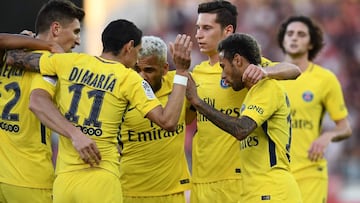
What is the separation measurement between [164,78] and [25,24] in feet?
15.7

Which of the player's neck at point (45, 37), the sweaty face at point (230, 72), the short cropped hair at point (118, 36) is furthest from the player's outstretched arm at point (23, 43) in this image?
the sweaty face at point (230, 72)

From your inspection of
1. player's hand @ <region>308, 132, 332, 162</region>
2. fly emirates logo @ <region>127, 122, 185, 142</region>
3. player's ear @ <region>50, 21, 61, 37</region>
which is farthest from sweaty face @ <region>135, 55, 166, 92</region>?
player's hand @ <region>308, 132, 332, 162</region>

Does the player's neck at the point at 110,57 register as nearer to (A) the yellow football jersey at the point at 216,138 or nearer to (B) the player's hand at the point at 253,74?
(B) the player's hand at the point at 253,74

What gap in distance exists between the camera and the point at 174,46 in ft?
24.1

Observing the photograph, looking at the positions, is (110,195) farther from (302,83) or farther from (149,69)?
(302,83)

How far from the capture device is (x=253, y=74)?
748cm

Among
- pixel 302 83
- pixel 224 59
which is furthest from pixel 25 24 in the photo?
pixel 224 59

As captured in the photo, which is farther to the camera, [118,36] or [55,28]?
[55,28]

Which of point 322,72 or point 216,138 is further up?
point 322,72

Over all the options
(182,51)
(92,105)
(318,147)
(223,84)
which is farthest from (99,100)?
(318,147)

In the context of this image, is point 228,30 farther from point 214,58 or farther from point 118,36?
point 118,36

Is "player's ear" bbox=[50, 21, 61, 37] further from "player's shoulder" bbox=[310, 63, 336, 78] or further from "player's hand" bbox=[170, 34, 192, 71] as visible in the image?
"player's shoulder" bbox=[310, 63, 336, 78]

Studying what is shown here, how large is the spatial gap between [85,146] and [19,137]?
1145 millimetres

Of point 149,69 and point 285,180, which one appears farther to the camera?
point 149,69
